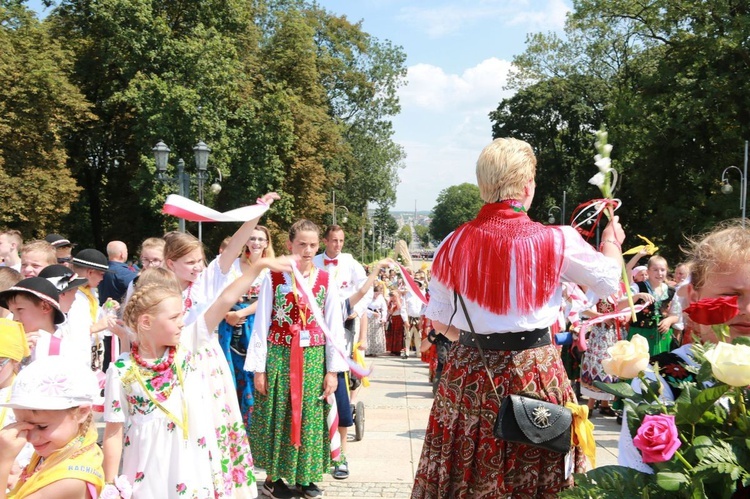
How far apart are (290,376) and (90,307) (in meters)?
2.12

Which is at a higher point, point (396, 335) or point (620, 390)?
point (620, 390)

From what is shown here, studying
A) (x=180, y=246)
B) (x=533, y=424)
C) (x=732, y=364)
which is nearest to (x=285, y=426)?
(x=180, y=246)

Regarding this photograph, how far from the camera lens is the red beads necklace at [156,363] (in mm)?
3545

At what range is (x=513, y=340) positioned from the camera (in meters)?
3.16

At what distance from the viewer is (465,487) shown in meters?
3.16

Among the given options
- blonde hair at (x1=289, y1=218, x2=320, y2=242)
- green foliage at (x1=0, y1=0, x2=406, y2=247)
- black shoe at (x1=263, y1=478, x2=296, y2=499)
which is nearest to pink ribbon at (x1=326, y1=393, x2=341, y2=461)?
black shoe at (x1=263, y1=478, x2=296, y2=499)

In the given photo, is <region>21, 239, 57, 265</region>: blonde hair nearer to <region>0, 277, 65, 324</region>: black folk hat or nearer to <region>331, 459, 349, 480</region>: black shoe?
<region>0, 277, 65, 324</region>: black folk hat

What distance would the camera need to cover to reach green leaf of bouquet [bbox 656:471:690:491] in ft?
5.38

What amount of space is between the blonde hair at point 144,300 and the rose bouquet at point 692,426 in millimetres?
2337

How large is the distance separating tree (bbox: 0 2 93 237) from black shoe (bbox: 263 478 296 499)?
2071cm

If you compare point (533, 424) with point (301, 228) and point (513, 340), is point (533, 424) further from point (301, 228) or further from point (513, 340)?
point (301, 228)

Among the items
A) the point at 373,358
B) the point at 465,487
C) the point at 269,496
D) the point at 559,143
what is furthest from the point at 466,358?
the point at 559,143

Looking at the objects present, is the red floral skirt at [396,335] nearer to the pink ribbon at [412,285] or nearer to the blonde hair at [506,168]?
the pink ribbon at [412,285]

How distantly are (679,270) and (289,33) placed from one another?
27488 mm
